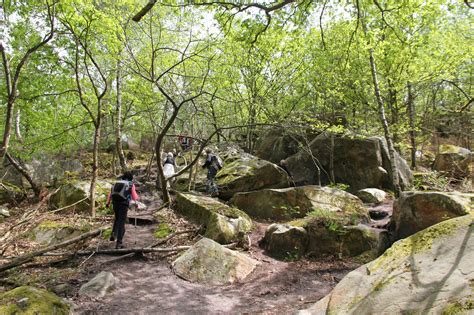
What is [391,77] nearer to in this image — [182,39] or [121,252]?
[182,39]

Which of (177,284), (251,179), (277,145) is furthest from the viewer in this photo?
(277,145)

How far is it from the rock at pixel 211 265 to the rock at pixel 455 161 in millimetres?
14880

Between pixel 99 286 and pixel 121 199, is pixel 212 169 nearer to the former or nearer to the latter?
pixel 121 199

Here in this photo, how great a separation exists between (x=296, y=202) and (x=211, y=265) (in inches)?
197

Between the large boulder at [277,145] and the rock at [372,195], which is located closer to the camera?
the rock at [372,195]

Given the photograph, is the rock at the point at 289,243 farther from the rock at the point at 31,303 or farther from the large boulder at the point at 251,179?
the large boulder at the point at 251,179

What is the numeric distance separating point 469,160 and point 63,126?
2212cm

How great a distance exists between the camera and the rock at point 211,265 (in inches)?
272

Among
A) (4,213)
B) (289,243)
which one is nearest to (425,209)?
(289,243)

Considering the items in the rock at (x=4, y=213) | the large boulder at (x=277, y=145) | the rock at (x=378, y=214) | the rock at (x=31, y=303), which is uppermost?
the large boulder at (x=277, y=145)

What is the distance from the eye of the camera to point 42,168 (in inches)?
691

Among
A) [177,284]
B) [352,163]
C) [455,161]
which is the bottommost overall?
[177,284]

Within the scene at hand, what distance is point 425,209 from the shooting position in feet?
23.9

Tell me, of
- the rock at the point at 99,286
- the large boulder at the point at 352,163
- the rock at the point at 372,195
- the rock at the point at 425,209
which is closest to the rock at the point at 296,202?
the rock at the point at 372,195
